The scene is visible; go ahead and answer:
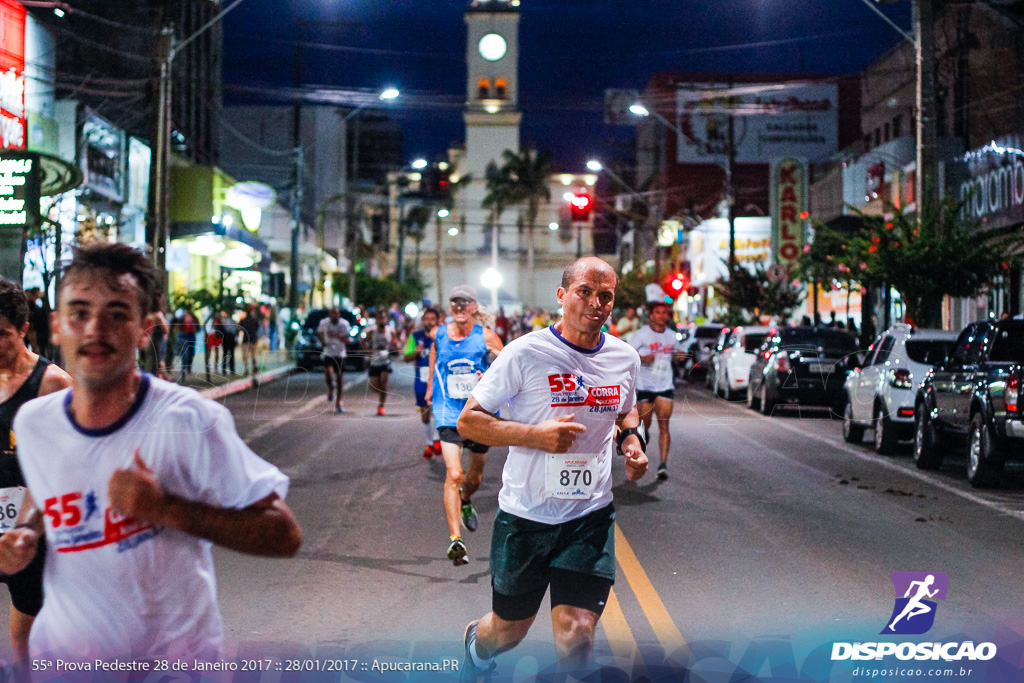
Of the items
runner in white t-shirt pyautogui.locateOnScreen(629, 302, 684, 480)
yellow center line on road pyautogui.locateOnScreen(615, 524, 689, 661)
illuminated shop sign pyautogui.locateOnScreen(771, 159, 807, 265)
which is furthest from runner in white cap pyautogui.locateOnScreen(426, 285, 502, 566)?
illuminated shop sign pyautogui.locateOnScreen(771, 159, 807, 265)

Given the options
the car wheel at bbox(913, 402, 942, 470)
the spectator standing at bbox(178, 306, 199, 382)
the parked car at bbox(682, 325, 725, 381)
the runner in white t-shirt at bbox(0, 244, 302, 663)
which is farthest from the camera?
the parked car at bbox(682, 325, 725, 381)

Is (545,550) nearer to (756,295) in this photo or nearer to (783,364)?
(783,364)

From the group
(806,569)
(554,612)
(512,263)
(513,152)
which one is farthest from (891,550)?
(512,263)

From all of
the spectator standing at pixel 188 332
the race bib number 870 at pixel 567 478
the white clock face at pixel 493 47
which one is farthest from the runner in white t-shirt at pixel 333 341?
the white clock face at pixel 493 47

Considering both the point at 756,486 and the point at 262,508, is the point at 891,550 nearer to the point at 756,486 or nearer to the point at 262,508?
the point at 756,486

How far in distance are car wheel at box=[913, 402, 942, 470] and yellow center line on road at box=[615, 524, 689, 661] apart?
247 inches

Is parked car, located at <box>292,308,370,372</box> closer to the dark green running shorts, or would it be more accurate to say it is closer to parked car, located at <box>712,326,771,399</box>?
parked car, located at <box>712,326,771,399</box>

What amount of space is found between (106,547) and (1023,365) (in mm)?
11175

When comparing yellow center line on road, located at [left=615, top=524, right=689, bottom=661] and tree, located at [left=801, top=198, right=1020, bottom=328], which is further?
tree, located at [left=801, top=198, right=1020, bottom=328]

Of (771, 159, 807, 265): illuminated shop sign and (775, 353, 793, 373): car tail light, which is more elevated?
(771, 159, 807, 265): illuminated shop sign

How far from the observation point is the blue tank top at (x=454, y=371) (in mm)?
9688

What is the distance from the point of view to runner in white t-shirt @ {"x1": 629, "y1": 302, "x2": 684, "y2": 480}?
521 inches

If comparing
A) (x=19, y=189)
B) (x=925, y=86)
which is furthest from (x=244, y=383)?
(x=925, y=86)
